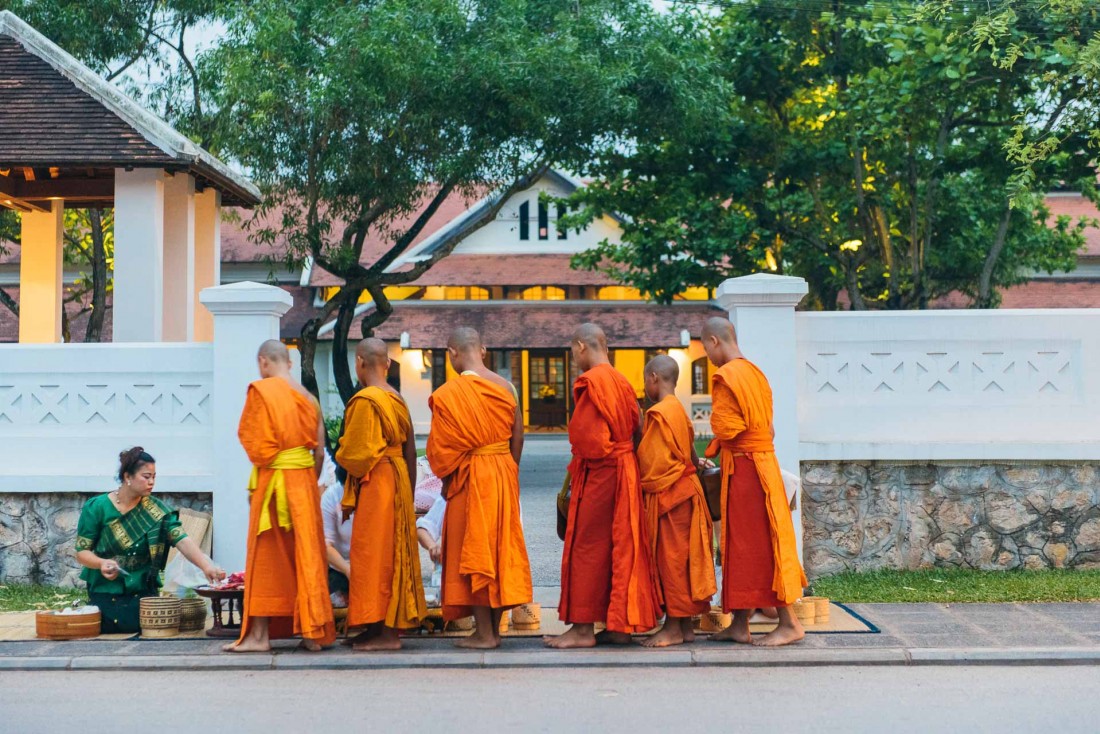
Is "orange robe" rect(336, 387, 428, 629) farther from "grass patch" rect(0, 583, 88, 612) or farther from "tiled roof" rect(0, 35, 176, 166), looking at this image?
"tiled roof" rect(0, 35, 176, 166)

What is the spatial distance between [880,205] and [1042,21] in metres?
5.86

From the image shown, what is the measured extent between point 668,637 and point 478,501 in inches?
57.9

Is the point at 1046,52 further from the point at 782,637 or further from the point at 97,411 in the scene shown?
the point at 97,411

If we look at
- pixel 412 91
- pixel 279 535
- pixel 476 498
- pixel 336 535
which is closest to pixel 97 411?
pixel 336 535

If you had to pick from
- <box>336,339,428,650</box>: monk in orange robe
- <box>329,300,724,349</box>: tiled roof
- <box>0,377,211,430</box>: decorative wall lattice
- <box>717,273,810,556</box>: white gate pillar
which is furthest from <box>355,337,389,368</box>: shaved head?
<box>329,300,724,349</box>: tiled roof

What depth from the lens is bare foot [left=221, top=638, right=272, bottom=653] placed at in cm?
728

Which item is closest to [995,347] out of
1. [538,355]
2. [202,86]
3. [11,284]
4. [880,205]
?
[880,205]

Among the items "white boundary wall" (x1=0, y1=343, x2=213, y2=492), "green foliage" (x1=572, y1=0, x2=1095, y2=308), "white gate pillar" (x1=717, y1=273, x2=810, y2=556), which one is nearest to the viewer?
"white gate pillar" (x1=717, y1=273, x2=810, y2=556)

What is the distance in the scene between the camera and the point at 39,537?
30.8 ft

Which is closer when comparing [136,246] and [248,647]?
[248,647]

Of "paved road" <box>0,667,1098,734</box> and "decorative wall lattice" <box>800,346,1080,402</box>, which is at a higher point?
"decorative wall lattice" <box>800,346,1080,402</box>

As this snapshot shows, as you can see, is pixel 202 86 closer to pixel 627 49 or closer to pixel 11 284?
pixel 627 49

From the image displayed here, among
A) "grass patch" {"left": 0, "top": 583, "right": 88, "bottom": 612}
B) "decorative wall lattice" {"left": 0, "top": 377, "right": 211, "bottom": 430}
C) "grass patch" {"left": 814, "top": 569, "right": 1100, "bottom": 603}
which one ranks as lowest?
"grass patch" {"left": 0, "top": 583, "right": 88, "bottom": 612}

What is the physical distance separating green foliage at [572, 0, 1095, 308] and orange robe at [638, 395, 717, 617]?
11.3 metres
